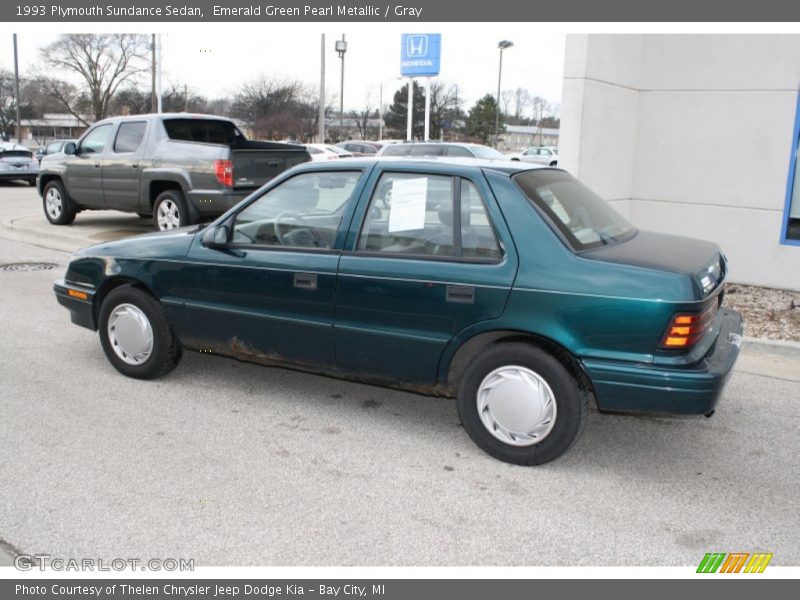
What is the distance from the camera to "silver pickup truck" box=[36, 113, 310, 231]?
10.5 m

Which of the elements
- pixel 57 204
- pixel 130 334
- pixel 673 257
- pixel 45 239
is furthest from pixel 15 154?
pixel 673 257

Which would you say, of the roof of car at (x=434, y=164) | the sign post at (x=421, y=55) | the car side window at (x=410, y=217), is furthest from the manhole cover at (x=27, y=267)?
the sign post at (x=421, y=55)

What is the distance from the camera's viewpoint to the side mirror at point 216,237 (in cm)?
484

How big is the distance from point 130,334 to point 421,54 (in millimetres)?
24789

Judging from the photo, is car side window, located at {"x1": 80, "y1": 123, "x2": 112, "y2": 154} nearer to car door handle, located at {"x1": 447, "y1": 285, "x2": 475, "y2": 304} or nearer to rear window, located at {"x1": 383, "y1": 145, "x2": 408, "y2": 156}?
rear window, located at {"x1": 383, "y1": 145, "x2": 408, "y2": 156}

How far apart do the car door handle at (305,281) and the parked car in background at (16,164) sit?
2300 cm

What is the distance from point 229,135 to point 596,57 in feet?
20.7

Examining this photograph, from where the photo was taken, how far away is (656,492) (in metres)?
3.89

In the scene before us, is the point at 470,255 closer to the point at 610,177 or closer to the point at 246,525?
the point at 246,525

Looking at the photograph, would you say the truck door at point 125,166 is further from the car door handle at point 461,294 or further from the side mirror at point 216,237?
the car door handle at point 461,294

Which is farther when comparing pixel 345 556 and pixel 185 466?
pixel 185 466

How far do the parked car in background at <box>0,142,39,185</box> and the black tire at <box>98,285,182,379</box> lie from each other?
2164cm

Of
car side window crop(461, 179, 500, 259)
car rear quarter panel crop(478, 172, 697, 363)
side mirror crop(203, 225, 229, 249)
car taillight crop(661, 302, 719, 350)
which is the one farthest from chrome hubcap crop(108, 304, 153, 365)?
car taillight crop(661, 302, 719, 350)

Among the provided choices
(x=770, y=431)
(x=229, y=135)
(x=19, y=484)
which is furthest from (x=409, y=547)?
(x=229, y=135)
